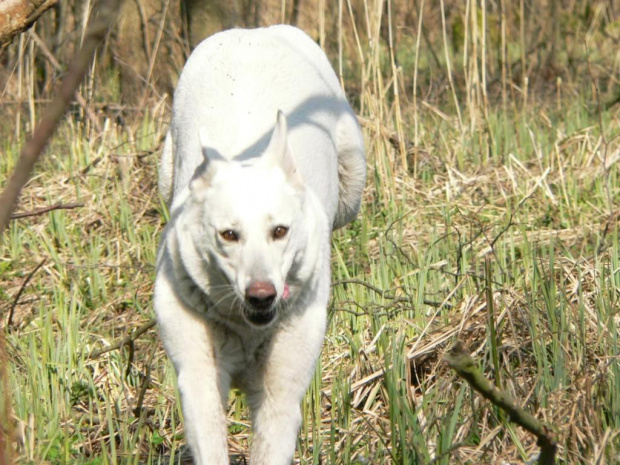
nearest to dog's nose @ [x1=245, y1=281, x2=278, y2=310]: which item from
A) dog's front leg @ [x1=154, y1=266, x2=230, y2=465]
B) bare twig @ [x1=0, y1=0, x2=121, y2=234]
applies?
dog's front leg @ [x1=154, y1=266, x2=230, y2=465]

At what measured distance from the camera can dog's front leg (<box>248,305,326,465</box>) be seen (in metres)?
3.34

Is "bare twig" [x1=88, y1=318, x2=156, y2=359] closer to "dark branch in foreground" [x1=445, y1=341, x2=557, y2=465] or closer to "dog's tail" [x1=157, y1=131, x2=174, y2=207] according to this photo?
"dog's tail" [x1=157, y1=131, x2=174, y2=207]

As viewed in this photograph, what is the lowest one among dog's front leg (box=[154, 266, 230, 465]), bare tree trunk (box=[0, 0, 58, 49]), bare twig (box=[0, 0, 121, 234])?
dog's front leg (box=[154, 266, 230, 465])

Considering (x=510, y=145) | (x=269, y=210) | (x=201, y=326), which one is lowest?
(x=510, y=145)

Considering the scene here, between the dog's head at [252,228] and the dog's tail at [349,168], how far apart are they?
1329 millimetres

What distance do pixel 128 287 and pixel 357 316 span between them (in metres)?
1.47

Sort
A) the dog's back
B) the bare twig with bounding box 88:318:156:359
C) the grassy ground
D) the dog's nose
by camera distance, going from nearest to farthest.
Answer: the dog's nose → the grassy ground → the dog's back → the bare twig with bounding box 88:318:156:359

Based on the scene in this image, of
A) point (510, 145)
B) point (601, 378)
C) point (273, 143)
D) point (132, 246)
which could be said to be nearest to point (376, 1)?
point (510, 145)

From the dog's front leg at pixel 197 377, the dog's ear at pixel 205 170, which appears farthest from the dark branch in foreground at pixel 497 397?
the dog's ear at pixel 205 170

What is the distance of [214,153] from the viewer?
3422 millimetres

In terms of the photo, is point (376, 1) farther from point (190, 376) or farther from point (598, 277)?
point (190, 376)

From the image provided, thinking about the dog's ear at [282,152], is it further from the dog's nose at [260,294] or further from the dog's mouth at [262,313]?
the dog's nose at [260,294]

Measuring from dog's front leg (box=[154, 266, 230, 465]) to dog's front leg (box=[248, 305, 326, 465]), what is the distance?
5.0 inches

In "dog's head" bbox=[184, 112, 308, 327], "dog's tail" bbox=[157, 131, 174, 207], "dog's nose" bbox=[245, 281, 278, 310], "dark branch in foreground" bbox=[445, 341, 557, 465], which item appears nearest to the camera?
"dark branch in foreground" bbox=[445, 341, 557, 465]
